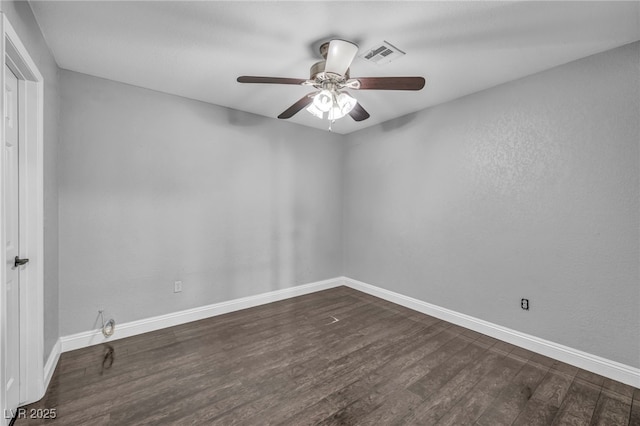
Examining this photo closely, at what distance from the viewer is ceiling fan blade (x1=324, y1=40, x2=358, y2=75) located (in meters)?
1.95

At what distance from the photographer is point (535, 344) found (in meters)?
2.62

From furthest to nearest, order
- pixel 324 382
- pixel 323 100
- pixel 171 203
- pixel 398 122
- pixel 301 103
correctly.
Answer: pixel 398 122
pixel 171 203
pixel 301 103
pixel 323 100
pixel 324 382

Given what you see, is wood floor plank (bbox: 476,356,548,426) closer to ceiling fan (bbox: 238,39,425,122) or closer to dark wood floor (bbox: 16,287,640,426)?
dark wood floor (bbox: 16,287,640,426)

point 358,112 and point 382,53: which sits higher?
point 382,53

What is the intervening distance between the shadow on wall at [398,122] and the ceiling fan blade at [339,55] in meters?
1.84

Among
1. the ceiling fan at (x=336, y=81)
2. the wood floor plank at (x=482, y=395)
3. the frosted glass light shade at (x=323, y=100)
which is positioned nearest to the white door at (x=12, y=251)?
the ceiling fan at (x=336, y=81)

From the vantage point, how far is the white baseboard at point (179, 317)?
262 centimetres

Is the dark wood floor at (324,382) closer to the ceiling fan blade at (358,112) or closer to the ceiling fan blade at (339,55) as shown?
the ceiling fan blade at (358,112)

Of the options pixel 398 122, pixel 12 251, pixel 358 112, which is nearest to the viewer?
pixel 12 251

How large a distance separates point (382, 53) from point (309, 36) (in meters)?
0.60

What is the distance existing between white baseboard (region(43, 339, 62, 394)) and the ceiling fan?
8.41 ft

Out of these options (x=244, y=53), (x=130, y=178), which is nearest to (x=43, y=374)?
(x=130, y=178)

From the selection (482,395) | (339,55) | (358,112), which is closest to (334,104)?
(358,112)

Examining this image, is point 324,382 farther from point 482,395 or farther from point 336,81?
point 336,81
